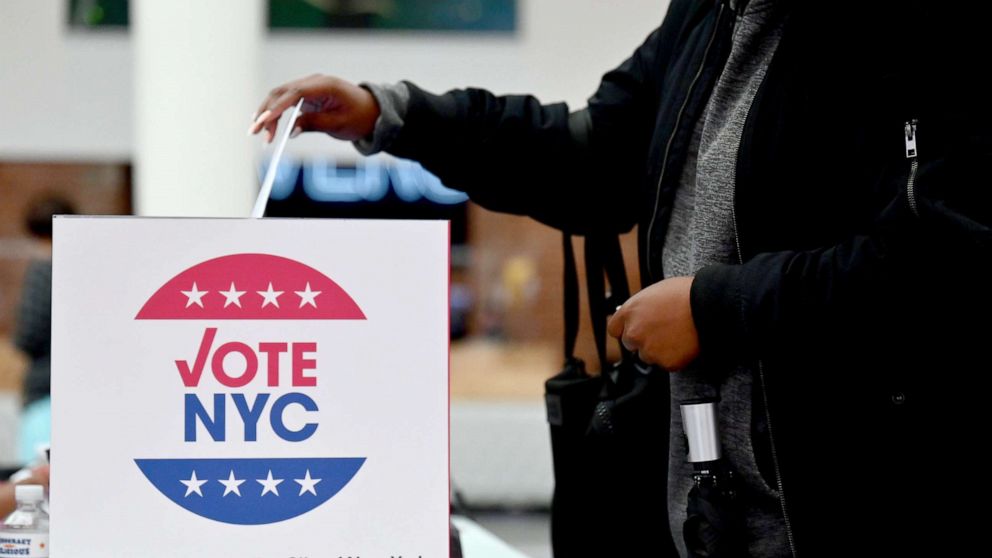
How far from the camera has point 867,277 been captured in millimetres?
879

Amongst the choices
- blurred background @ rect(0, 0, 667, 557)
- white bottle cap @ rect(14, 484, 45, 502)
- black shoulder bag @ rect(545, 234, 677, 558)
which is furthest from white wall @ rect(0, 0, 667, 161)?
white bottle cap @ rect(14, 484, 45, 502)

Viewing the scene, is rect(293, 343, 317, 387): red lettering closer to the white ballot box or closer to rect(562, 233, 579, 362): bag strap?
the white ballot box

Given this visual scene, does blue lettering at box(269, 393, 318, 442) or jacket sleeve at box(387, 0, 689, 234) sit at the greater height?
jacket sleeve at box(387, 0, 689, 234)

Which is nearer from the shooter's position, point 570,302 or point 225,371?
point 225,371

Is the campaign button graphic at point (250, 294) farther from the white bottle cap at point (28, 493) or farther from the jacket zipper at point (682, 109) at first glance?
the jacket zipper at point (682, 109)

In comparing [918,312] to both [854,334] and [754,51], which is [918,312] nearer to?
[854,334]

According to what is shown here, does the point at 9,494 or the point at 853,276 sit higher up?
→ the point at 853,276

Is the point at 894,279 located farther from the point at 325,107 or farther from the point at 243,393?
the point at 325,107

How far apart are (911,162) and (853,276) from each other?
11 centimetres

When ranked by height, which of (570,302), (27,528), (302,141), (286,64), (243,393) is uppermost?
(286,64)

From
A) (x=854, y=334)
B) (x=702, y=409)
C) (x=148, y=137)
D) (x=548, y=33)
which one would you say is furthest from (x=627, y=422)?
(x=548, y=33)

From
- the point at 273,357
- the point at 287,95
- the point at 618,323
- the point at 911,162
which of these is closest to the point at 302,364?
the point at 273,357

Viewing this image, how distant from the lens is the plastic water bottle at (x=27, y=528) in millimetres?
952

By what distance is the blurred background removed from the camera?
11.5 feet
